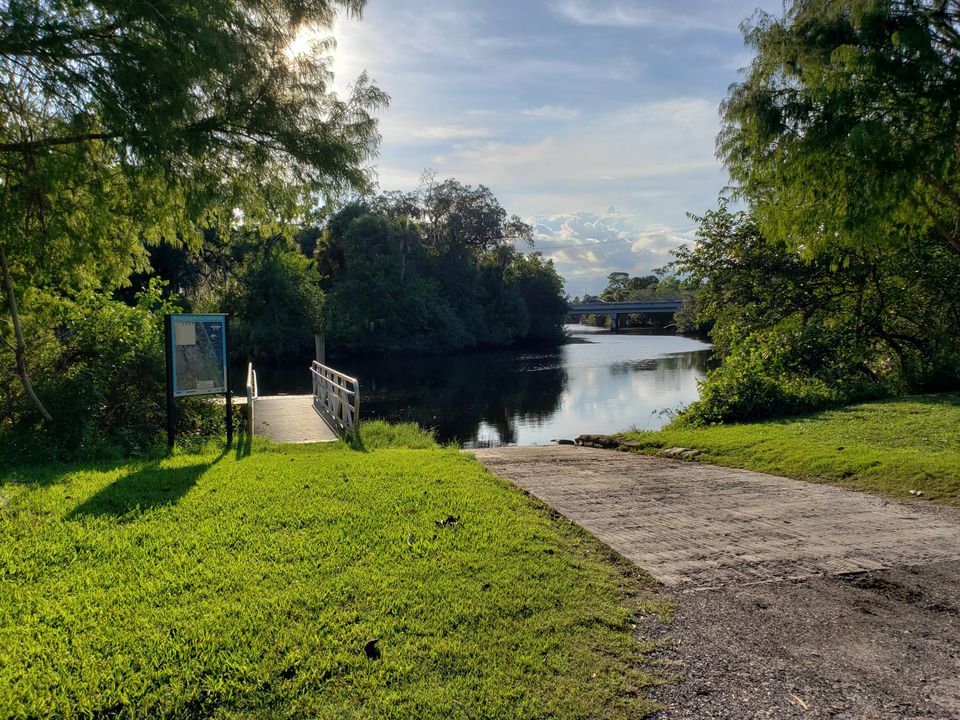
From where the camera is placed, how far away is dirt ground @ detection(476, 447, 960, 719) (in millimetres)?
3033

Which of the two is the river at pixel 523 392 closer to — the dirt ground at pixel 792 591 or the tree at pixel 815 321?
the tree at pixel 815 321

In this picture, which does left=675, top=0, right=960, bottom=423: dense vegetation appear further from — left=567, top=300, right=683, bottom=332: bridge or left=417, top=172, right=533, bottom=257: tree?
left=567, top=300, right=683, bottom=332: bridge

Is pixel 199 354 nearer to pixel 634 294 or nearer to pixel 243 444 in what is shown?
pixel 243 444

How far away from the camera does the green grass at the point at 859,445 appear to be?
23.9 ft

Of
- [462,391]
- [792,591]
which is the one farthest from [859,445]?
[462,391]

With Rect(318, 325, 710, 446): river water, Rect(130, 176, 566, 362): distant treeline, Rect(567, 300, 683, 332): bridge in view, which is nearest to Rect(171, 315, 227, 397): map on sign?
Rect(318, 325, 710, 446): river water

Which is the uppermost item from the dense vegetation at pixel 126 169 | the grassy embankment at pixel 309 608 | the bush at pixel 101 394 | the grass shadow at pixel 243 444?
the dense vegetation at pixel 126 169

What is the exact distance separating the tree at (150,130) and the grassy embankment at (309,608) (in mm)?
3665

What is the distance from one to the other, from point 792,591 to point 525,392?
2528 centimetres

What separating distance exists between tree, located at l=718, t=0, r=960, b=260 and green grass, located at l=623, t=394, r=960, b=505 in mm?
2902

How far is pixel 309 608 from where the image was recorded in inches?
147

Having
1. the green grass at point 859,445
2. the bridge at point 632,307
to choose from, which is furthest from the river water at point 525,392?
the bridge at point 632,307

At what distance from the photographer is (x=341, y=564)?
173 inches

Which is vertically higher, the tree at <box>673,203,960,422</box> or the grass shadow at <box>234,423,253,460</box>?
the tree at <box>673,203,960,422</box>
